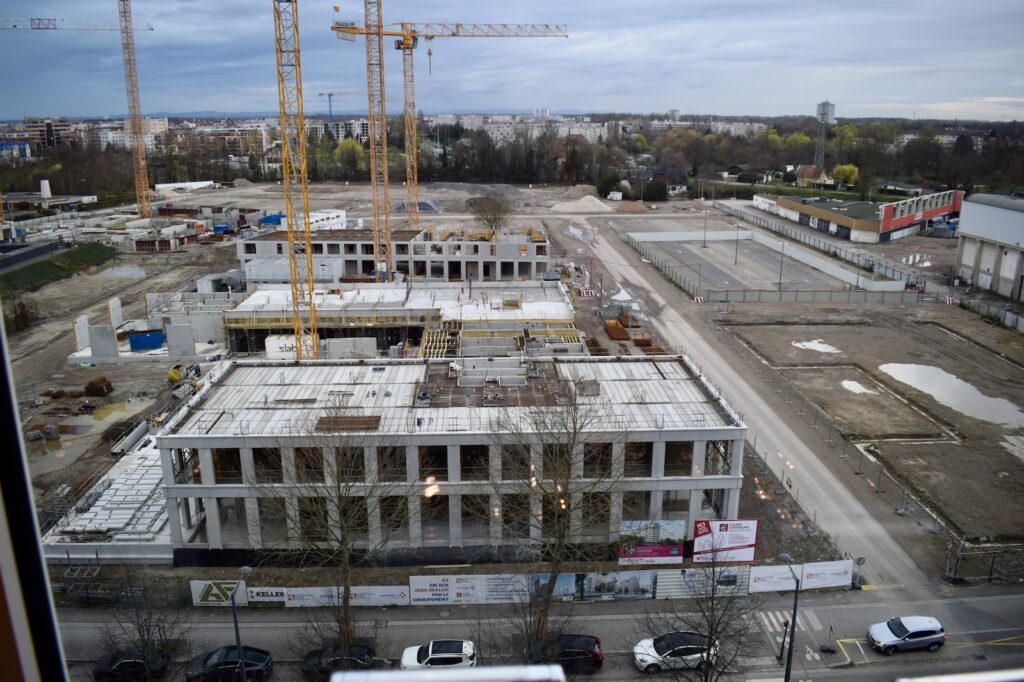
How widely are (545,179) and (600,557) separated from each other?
6309 cm

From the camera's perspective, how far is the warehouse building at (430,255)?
31594 mm

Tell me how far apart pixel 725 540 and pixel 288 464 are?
7.01 meters

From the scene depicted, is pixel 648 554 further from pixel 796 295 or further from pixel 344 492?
pixel 796 295

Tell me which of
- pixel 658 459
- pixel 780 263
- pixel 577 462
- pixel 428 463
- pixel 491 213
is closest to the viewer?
pixel 577 462

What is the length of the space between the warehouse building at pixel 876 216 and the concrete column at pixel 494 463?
112 feet

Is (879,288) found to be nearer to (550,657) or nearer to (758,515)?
(758,515)

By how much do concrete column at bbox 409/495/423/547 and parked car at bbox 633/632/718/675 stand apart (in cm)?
394

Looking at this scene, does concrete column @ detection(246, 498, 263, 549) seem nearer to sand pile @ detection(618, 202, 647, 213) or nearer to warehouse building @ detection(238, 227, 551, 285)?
warehouse building @ detection(238, 227, 551, 285)

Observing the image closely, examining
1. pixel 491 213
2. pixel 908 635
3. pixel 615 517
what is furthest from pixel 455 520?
pixel 491 213

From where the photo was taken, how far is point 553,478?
11.0 metres

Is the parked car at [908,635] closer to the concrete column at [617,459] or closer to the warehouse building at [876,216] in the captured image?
the concrete column at [617,459]

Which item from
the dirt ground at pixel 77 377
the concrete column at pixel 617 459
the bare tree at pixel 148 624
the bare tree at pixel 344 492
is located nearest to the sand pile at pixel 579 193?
the dirt ground at pixel 77 377

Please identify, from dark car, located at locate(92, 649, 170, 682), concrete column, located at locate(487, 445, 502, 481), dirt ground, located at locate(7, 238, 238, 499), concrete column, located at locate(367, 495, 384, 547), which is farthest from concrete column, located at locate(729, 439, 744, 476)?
dirt ground, located at locate(7, 238, 238, 499)

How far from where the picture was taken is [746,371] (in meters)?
20.8
